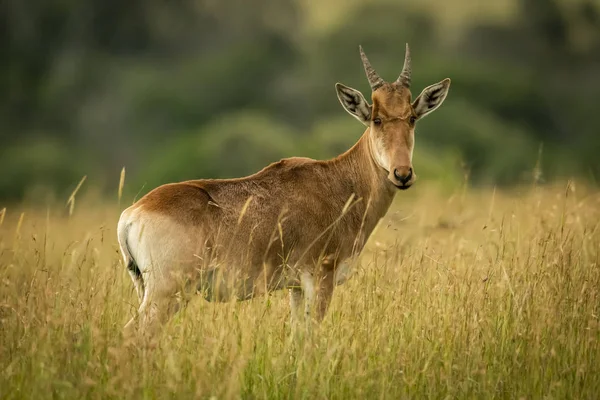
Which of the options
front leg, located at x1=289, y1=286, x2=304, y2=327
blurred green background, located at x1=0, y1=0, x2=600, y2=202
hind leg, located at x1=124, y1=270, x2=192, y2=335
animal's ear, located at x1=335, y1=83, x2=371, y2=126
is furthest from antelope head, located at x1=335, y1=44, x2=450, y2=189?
Result: blurred green background, located at x1=0, y1=0, x2=600, y2=202

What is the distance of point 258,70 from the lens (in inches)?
2020

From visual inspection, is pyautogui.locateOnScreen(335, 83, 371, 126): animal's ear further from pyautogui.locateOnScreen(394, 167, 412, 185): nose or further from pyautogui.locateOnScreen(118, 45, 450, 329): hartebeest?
pyautogui.locateOnScreen(394, 167, 412, 185): nose

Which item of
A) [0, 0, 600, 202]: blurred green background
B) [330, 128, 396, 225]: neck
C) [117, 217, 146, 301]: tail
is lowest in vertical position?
[117, 217, 146, 301]: tail

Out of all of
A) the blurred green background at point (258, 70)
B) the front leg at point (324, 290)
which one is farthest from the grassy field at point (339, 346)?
the blurred green background at point (258, 70)

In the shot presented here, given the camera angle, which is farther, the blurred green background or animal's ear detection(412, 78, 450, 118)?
the blurred green background

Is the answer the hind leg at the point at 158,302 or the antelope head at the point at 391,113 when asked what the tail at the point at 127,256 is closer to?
the hind leg at the point at 158,302

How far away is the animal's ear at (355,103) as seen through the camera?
7.92m

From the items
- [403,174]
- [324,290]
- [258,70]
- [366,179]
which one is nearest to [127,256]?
[324,290]

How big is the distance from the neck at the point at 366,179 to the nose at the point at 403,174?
0.75 meters

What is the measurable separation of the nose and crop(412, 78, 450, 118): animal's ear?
935mm

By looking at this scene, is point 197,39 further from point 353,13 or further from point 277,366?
point 277,366

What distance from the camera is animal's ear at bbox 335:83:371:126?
26.0 feet

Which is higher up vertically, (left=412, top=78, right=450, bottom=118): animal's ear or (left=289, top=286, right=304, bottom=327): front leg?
(left=412, top=78, right=450, bottom=118): animal's ear

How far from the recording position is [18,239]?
6.86m
